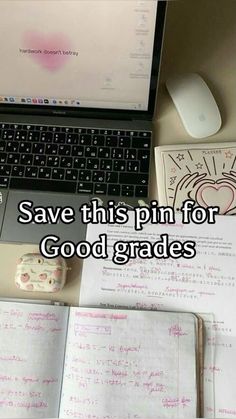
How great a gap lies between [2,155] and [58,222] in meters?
A: 0.14

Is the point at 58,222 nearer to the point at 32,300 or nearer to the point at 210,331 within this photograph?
the point at 32,300

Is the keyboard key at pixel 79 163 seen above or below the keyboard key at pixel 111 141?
below

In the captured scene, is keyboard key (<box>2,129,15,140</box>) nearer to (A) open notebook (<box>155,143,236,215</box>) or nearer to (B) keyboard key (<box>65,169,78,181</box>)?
(B) keyboard key (<box>65,169,78,181</box>)

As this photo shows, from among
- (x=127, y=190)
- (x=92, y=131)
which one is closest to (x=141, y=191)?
(x=127, y=190)

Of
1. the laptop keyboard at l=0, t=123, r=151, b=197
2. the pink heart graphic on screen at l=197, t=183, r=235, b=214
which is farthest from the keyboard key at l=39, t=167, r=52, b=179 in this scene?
the pink heart graphic on screen at l=197, t=183, r=235, b=214

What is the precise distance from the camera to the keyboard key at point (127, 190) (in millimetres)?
584

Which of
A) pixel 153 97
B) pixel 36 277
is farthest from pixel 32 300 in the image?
pixel 153 97

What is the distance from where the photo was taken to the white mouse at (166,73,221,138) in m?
0.62

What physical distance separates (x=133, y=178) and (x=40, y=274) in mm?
184

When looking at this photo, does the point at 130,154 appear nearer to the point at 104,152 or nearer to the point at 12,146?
the point at 104,152

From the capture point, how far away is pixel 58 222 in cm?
57

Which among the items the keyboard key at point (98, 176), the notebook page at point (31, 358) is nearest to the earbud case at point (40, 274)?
the notebook page at point (31, 358)

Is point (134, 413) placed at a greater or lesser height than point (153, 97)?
lesser

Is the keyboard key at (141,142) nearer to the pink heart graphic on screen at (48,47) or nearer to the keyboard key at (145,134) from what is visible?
the keyboard key at (145,134)
